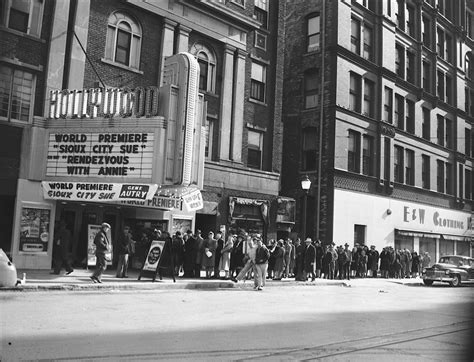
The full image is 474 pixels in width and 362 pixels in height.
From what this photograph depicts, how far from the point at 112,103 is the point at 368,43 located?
2228cm

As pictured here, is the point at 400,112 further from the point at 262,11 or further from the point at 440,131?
the point at 262,11

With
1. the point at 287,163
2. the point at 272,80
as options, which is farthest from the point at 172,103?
the point at 287,163

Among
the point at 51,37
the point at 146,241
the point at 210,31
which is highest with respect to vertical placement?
the point at 210,31

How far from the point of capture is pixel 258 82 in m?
Answer: 26.8

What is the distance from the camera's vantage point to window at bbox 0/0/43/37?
708 inches

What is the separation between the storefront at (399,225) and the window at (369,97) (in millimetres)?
5723

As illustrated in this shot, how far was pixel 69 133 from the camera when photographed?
710 inches

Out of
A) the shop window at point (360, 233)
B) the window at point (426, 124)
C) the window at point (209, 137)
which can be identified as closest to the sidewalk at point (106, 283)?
the window at point (209, 137)

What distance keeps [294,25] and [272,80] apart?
311 inches

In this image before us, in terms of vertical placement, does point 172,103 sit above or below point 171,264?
above

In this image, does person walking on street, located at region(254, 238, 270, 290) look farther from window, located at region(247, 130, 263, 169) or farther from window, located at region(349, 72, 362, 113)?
window, located at region(349, 72, 362, 113)

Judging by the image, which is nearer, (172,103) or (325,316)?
(325,316)

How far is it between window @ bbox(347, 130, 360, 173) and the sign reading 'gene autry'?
59.2ft

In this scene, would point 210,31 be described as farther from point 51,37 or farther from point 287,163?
point 287,163
